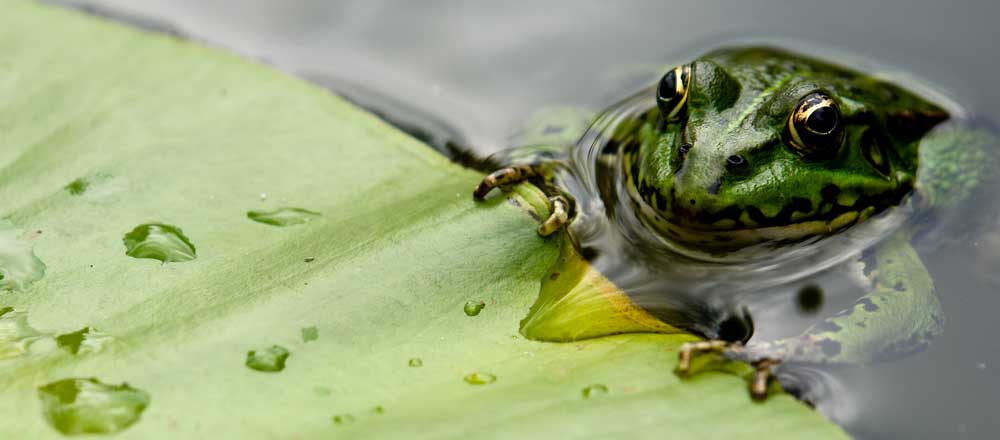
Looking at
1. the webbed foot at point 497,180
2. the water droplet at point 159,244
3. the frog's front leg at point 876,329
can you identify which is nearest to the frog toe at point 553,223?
the webbed foot at point 497,180


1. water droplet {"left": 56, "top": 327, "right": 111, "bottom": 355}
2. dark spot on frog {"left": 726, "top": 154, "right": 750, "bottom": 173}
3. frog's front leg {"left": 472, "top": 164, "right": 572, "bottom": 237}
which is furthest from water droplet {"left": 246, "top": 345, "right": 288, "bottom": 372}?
dark spot on frog {"left": 726, "top": 154, "right": 750, "bottom": 173}

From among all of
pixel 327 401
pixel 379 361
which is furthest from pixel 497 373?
pixel 327 401

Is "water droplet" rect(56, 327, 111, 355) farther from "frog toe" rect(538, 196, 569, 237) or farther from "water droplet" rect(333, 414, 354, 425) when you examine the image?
"frog toe" rect(538, 196, 569, 237)

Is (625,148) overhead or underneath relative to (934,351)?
overhead

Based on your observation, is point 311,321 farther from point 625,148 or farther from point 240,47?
point 240,47

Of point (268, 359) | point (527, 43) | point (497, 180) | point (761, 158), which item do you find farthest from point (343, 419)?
point (527, 43)
